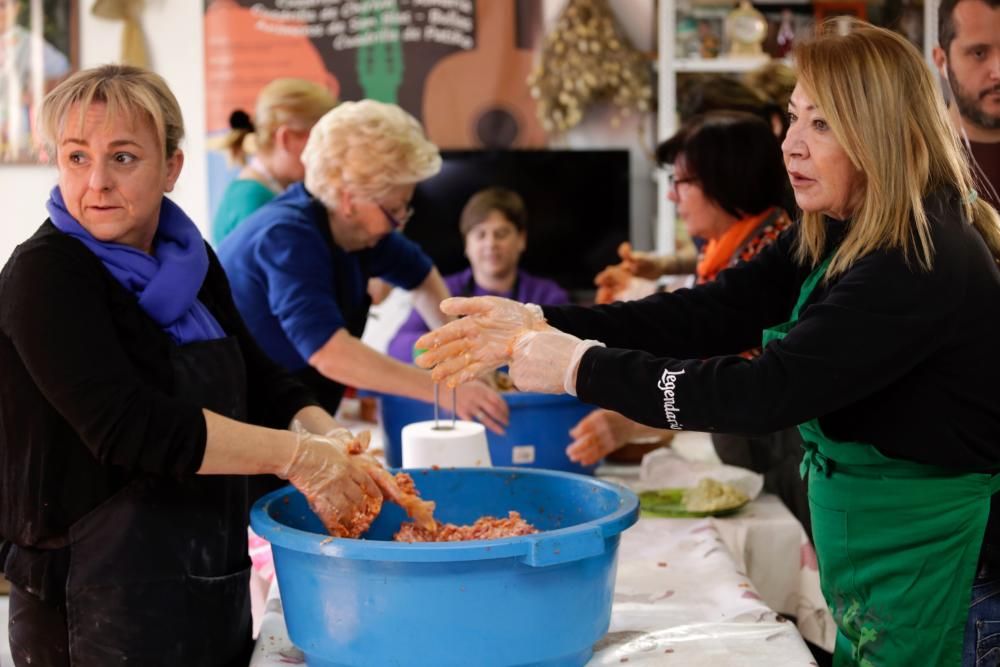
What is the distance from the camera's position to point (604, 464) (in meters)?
2.96

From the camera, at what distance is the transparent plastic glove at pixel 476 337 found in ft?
5.64

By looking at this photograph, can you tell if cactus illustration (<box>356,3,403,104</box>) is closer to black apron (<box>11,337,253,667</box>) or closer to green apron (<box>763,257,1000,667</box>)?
black apron (<box>11,337,253,667</box>)

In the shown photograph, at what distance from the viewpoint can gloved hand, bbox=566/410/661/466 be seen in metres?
2.55

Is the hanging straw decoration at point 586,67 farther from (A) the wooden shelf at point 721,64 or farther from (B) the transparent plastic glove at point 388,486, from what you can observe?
(B) the transparent plastic glove at point 388,486

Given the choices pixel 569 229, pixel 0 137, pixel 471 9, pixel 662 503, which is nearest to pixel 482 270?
pixel 569 229

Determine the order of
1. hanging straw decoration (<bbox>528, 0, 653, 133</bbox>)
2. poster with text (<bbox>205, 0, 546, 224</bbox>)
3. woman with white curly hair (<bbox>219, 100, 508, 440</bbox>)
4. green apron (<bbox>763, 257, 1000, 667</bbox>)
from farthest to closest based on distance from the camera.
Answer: poster with text (<bbox>205, 0, 546, 224</bbox>)
hanging straw decoration (<bbox>528, 0, 653, 133</bbox>)
woman with white curly hair (<bbox>219, 100, 508, 440</bbox>)
green apron (<bbox>763, 257, 1000, 667</bbox>)

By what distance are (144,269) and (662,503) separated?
1.35m

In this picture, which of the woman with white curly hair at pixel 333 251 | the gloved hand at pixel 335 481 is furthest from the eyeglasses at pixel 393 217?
the gloved hand at pixel 335 481

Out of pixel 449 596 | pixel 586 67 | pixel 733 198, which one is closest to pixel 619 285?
pixel 733 198

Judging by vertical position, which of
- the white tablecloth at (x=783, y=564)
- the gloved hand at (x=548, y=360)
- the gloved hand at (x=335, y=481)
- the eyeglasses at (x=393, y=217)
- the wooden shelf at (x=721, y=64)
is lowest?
the white tablecloth at (x=783, y=564)

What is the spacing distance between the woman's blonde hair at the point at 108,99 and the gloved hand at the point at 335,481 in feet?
1.75

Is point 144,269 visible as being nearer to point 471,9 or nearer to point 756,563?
point 756,563

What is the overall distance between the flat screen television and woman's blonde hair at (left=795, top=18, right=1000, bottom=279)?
389 centimetres

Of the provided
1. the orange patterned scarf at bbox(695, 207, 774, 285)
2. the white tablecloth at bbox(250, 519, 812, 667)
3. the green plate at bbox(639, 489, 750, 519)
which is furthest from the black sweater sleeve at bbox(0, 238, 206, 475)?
the orange patterned scarf at bbox(695, 207, 774, 285)
